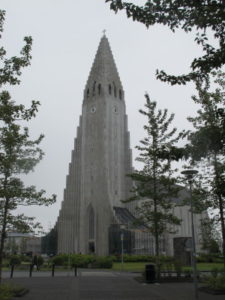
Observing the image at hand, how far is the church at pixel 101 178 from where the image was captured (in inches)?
2965

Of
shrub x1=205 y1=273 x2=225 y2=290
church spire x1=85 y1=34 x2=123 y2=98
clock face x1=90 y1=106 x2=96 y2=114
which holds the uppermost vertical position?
church spire x1=85 y1=34 x2=123 y2=98

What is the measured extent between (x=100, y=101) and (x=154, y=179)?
6559 cm

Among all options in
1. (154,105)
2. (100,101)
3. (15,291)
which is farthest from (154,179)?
(100,101)

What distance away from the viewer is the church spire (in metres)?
89.6

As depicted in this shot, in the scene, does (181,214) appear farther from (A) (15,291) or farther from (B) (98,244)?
(A) (15,291)

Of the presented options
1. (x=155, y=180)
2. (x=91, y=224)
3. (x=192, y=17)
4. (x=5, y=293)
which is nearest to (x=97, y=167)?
(x=91, y=224)

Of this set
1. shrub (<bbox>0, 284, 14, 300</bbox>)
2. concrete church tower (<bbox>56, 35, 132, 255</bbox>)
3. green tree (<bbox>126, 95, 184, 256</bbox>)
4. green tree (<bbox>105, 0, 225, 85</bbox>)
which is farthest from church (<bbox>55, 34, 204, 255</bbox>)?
green tree (<bbox>105, 0, 225, 85</bbox>)

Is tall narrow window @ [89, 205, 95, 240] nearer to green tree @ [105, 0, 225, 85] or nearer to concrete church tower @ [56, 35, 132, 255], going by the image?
concrete church tower @ [56, 35, 132, 255]

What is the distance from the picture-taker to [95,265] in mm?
38125

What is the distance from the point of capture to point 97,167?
8281cm

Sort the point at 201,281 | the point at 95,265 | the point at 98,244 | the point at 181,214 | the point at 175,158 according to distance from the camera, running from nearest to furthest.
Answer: the point at 175,158
the point at 201,281
the point at 95,265
the point at 98,244
the point at 181,214

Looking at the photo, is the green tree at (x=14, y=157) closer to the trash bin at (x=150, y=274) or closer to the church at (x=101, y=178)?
the trash bin at (x=150, y=274)

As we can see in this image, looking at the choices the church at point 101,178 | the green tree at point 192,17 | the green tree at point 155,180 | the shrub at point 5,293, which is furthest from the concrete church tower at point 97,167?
the green tree at point 192,17

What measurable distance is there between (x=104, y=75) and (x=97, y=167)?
79.8 feet
